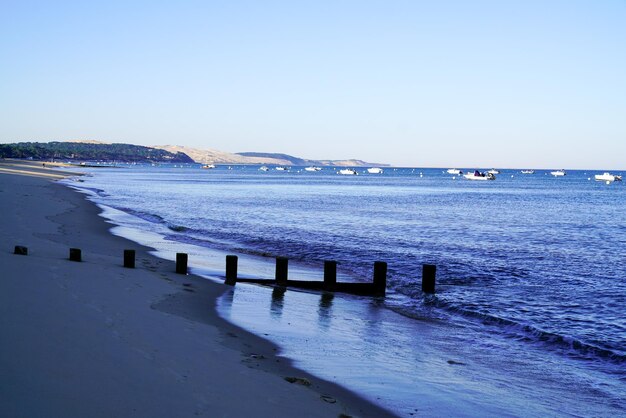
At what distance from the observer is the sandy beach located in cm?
681

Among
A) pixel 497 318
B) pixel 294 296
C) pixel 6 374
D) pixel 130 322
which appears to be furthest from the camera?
pixel 294 296

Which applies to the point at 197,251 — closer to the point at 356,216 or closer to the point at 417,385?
the point at 417,385

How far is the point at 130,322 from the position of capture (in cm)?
1068

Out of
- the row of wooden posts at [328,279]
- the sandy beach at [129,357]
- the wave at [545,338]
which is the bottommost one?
the wave at [545,338]

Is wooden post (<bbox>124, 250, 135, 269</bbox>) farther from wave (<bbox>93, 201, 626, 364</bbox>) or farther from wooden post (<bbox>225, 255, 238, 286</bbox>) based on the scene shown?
wave (<bbox>93, 201, 626, 364</bbox>)

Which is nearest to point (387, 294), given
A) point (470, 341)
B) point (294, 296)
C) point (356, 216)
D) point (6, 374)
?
point (294, 296)

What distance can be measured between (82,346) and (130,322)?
2.20 meters

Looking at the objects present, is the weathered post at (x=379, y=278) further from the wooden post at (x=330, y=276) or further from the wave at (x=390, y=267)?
the wooden post at (x=330, y=276)

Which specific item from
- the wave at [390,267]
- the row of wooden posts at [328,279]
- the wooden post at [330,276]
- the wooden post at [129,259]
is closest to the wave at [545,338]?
the wave at [390,267]

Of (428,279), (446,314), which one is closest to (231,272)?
(428,279)

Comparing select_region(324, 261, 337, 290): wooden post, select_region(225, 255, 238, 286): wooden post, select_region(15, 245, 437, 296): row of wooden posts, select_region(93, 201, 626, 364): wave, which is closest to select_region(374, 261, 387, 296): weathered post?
select_region(15, 245, 437, 296): row of wooden posts

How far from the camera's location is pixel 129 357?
8.48 meters

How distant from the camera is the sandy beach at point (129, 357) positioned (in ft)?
22.3

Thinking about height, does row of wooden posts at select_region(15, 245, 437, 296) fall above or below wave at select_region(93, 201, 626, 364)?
above
